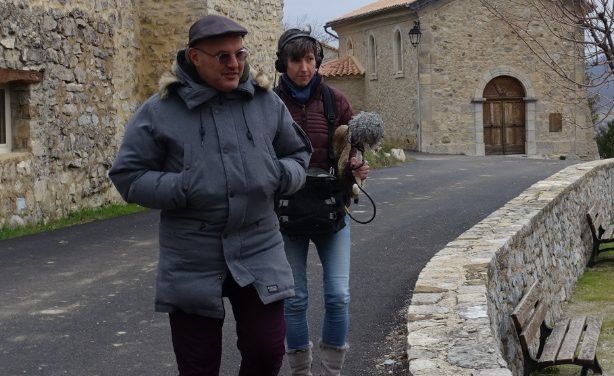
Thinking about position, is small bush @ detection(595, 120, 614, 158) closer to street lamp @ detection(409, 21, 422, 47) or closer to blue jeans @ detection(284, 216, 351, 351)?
street lamp @ detection(409, 21, 422, 47)

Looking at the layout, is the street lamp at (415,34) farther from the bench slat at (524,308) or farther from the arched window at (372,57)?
the bench slat at (524,308)

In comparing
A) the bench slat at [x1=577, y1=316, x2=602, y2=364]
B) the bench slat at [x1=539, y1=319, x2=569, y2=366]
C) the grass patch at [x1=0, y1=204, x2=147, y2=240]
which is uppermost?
the grass patch at [x1=0, y1=204, x2=147, y2=240]

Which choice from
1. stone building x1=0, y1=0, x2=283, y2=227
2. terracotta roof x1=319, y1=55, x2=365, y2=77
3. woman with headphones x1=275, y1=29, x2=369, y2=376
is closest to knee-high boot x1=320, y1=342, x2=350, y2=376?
woman with headphones x1=275, y1=29, x2=369, y2=376

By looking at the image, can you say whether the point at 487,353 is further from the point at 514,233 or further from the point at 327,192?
the point at 514,233

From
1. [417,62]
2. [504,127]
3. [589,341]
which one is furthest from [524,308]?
[504,127]

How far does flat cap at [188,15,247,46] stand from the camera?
11.4 ft

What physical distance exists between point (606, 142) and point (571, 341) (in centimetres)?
2389

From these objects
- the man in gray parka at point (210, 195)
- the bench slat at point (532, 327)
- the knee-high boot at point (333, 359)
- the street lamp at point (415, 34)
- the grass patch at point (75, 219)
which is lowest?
the bench slat at point (532, 327)

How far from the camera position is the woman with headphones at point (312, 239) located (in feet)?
14.9

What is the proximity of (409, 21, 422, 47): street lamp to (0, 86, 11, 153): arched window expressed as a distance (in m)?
20.1

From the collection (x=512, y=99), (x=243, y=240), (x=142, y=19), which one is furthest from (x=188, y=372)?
(x=512, y=99)

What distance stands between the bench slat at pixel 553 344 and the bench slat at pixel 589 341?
0.55 ft

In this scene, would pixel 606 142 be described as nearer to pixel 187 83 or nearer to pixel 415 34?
pixel 415 34

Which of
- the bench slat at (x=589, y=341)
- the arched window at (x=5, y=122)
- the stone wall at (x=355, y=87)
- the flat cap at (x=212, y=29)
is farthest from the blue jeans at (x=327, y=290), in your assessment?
the stone wall at (x=355, y=87)
